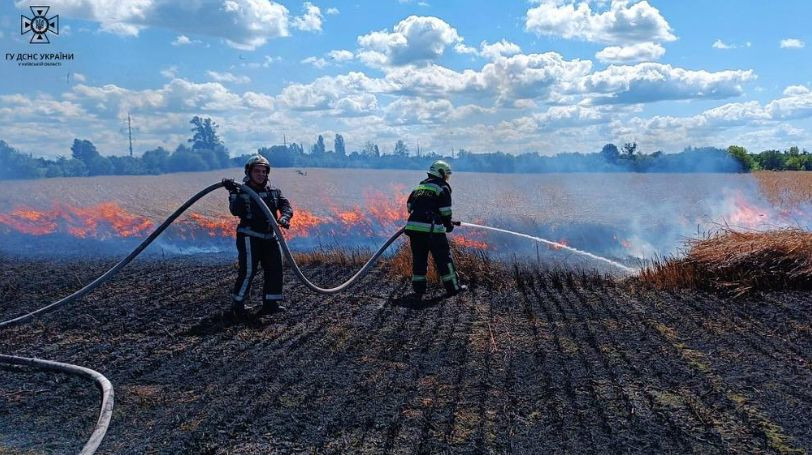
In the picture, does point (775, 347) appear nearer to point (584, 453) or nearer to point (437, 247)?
point (584, 453)

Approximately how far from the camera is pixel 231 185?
7586 mm

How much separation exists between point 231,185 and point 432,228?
3.00 metres

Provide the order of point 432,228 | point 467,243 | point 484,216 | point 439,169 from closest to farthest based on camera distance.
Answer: point 432,228 < point 439,169 < point 467,243 < point 484,216

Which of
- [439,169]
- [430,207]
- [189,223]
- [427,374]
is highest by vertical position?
[439,169]

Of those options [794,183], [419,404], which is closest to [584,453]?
[419,404]

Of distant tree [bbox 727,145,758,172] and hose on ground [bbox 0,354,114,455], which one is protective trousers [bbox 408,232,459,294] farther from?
distant tree [bbox 727,145,758,172]

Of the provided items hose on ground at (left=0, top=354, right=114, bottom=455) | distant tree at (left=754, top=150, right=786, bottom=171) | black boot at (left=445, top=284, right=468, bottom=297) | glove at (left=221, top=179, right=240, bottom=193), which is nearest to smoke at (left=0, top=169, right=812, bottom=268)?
black boot at (left=445, top=284, right=468, bottom=297)

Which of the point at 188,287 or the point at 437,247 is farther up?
the point at 437,247

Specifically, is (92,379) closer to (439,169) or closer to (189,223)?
(439,169)

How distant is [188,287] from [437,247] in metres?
4.00

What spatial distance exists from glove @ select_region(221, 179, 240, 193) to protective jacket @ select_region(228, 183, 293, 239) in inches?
2.0

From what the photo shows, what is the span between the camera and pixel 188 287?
9750 millimetres

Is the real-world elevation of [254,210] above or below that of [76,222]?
above

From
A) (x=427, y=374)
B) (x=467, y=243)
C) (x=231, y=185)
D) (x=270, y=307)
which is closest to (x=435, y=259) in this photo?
(x=270, y=307)
